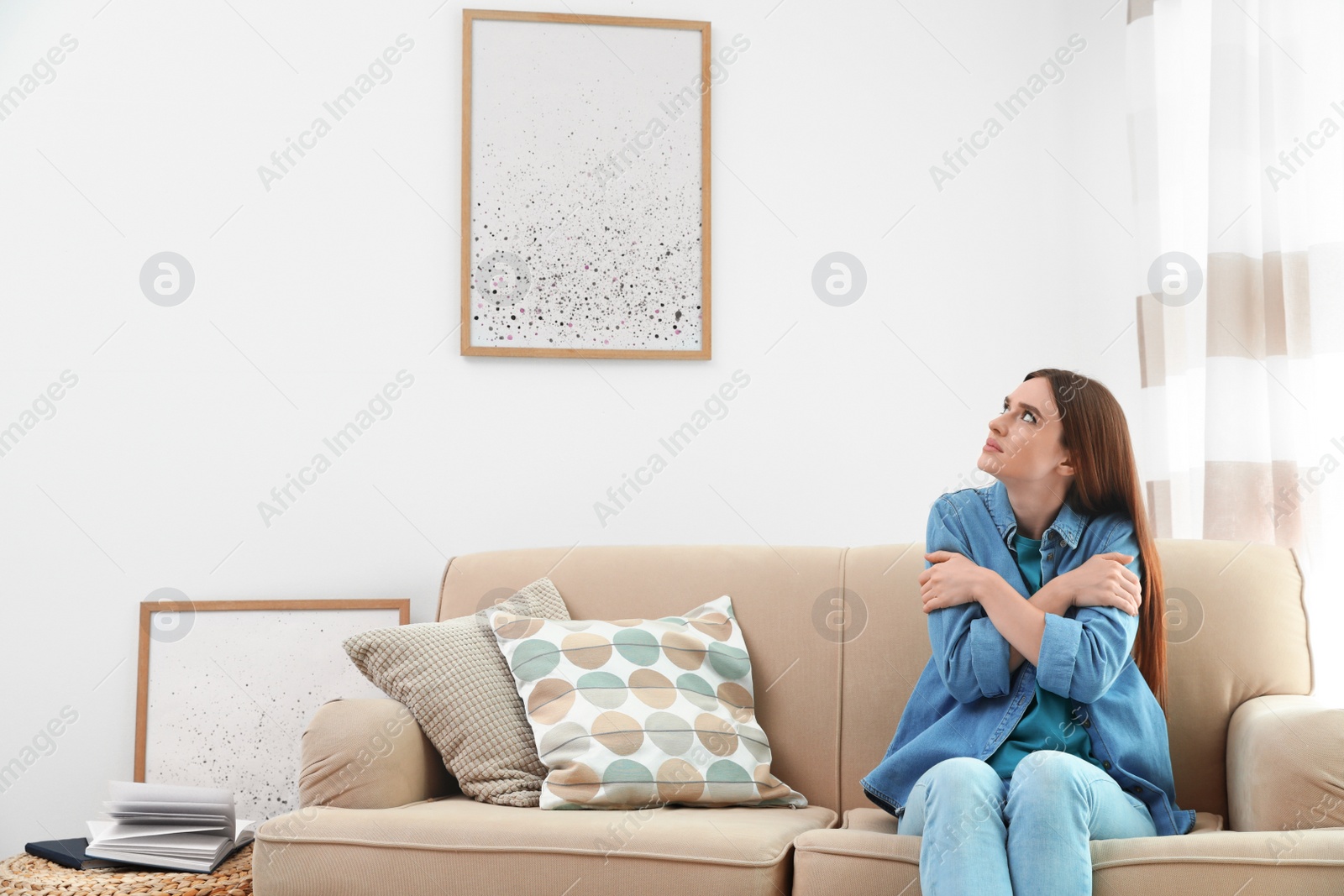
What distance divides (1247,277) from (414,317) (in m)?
1.83

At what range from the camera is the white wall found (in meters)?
2.41

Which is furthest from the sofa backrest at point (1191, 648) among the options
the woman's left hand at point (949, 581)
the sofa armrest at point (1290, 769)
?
the woman's left hand at point (949, 581)

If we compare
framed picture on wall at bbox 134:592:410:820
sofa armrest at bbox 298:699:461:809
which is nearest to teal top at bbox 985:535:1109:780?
sofa armrest at bbox 298:699:461:809

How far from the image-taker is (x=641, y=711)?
1.82 meters

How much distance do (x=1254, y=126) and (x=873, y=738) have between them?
145 centimetres

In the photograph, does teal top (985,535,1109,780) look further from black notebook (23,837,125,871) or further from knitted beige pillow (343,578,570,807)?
black notebook (23,837,125,871)

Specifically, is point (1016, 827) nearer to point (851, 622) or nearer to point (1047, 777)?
point (1047, 777)

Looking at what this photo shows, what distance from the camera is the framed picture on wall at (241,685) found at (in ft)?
7.57

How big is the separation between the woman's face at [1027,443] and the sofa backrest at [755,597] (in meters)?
0.48

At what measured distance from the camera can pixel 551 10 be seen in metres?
2.54

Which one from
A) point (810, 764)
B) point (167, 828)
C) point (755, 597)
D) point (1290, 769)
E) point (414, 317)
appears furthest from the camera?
point (414, 317)

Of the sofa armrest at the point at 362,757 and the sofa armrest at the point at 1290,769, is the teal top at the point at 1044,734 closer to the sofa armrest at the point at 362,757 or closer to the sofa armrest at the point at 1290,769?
the sofa armrest at the point at 1290,769

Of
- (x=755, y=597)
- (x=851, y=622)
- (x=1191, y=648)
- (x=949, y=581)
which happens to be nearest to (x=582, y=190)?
(x=755, y=597)

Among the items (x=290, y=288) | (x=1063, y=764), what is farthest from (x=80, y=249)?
(x=1063, y=764)
